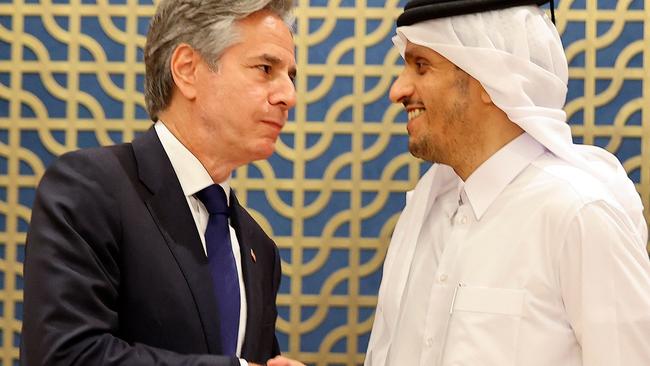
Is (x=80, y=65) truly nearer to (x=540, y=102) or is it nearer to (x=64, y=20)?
(x=64, y=20)

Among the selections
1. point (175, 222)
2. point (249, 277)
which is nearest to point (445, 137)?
point (249, 277)

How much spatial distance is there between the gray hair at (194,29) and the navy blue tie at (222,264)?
0.68ft

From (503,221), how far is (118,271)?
0.74m

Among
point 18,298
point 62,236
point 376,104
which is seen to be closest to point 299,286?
point 376,104

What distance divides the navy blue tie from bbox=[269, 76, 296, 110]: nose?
0.65 feet

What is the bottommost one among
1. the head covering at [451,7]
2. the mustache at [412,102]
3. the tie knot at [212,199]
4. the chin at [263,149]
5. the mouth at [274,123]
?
the tie knot at [212,199]

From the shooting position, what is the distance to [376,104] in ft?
8.41

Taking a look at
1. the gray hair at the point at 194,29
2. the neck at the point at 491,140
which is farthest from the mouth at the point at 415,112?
the gray hair at the point at 194,29

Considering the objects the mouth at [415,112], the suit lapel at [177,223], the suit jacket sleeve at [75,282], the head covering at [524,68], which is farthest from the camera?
the mouth at [415,112]

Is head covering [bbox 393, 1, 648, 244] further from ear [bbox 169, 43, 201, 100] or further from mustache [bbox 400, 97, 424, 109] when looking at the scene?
ear [bbox 169, 43, 201, 100]

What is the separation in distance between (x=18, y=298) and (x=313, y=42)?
1.05 m

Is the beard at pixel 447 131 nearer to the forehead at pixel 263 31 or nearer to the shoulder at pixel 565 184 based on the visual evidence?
the shoulder at pixel 565 184

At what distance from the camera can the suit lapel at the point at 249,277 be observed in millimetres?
1729

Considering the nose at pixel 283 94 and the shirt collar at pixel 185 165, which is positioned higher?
the nose at pixel 283 94
